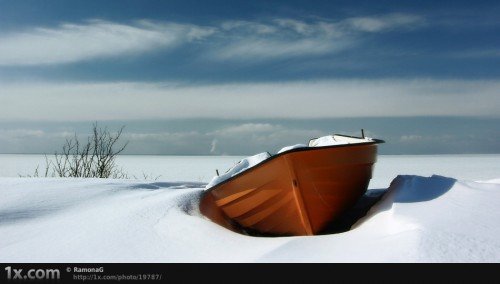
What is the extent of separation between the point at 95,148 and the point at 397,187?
22.9 feet

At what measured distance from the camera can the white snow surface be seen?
11.0ft

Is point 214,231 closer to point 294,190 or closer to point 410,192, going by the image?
point 294,190

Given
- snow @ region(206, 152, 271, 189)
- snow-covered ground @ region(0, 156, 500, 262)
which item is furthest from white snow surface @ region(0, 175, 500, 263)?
snow @ region(206, 152, 271, 189)

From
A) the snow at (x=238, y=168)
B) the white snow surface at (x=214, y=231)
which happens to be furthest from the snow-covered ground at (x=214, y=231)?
the snow at (x=238, y=168)

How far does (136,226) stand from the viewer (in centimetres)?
449

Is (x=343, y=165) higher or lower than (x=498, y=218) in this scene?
higher

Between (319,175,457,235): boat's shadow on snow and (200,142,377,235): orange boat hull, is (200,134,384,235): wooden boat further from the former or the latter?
(319,175,457,235): boat's shadow on snow
